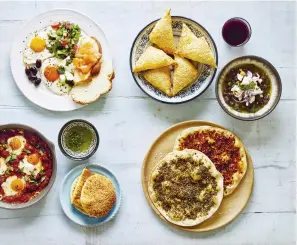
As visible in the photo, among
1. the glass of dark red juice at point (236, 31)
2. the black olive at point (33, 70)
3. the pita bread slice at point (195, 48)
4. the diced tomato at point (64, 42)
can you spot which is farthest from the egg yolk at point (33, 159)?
the glass of dark red juice at point (236, 31)

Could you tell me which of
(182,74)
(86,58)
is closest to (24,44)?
(86,58)

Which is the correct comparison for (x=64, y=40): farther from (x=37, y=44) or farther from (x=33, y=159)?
(x=33, y=159)

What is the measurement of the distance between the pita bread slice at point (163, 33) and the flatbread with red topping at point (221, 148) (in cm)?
69

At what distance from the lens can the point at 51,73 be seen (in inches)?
159

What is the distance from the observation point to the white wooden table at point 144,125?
4074 mm

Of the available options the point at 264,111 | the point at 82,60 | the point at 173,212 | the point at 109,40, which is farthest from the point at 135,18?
the point at 173,212

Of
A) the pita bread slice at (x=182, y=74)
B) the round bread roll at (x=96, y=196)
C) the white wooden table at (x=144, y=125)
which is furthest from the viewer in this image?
the white wooden table at (x=144, y=125)

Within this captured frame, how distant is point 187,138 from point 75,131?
87 centimetres

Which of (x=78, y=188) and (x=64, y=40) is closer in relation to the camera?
(x=78, y=188)

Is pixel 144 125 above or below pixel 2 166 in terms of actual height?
above

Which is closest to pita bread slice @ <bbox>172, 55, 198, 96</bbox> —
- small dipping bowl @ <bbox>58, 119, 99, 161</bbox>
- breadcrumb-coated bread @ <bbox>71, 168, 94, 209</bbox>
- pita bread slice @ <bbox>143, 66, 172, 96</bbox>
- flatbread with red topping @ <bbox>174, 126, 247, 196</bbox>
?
pita bread slice @ <bbox>143, 66, 172, 96</bbox>

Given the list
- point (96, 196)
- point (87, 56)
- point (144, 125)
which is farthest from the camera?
point (144, 125)

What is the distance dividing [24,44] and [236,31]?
65.7 inches

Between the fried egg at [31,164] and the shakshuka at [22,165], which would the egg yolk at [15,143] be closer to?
the shakshuka at [22,165]
